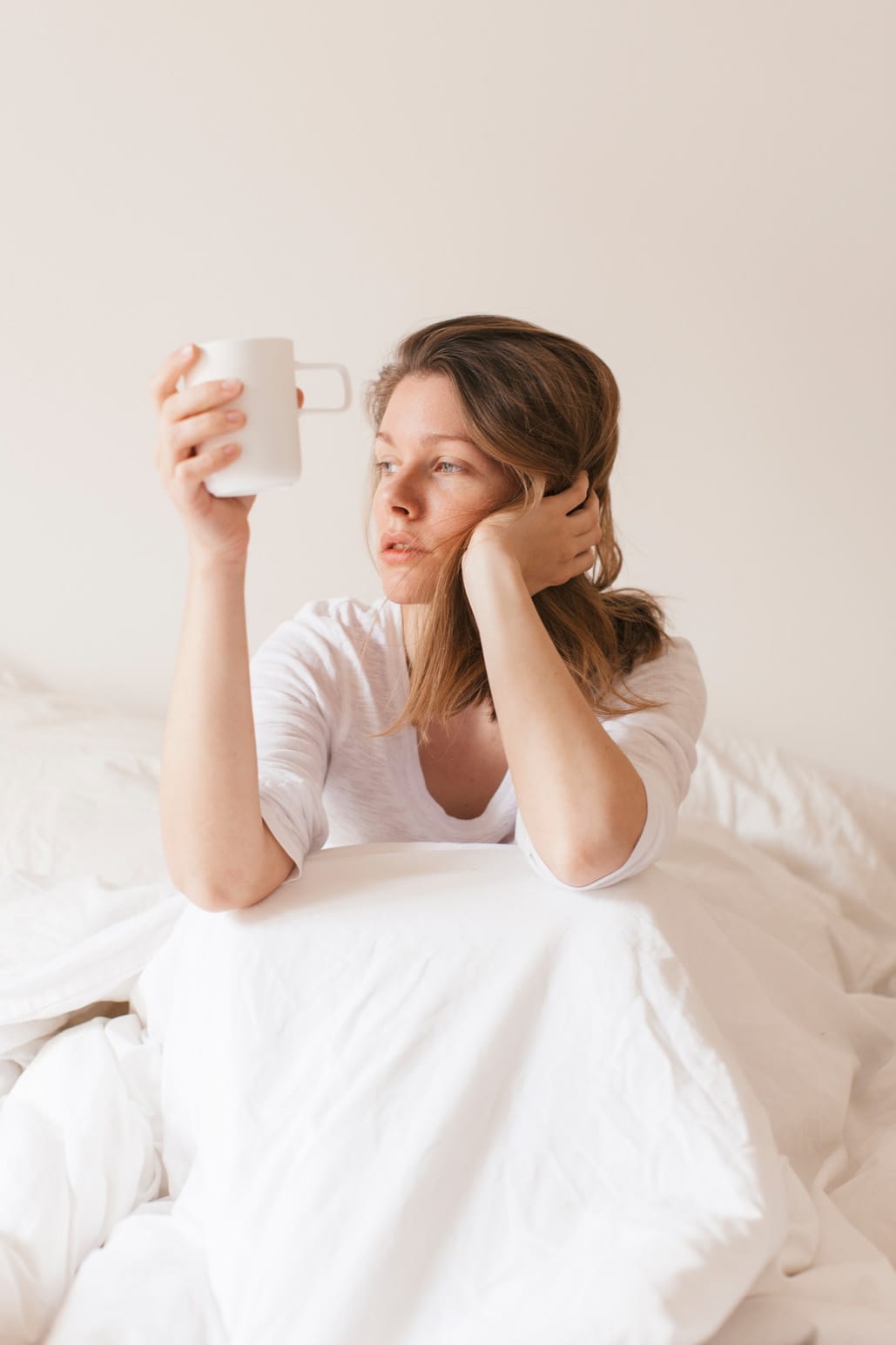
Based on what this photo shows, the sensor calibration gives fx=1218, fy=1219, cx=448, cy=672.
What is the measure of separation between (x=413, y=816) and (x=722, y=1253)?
604mm

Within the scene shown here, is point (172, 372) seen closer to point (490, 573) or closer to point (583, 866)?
point (490, 573)

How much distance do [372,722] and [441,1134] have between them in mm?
506

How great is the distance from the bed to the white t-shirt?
0.16m

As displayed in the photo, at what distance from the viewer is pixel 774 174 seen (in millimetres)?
1979

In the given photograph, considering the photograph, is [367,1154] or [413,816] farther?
[413,816]

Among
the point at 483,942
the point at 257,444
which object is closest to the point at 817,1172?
the point at 483,942

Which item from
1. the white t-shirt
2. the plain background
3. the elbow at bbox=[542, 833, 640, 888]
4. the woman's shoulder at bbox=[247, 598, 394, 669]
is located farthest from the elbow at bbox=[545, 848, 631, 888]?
the plain background

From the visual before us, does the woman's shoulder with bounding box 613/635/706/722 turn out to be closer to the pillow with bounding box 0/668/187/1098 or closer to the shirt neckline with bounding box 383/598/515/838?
the shirt neckline with bounding box 383/598/515/838

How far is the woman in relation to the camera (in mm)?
1009

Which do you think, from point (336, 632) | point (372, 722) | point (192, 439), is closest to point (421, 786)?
point (372, 722)

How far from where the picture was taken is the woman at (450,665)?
3.31 ft

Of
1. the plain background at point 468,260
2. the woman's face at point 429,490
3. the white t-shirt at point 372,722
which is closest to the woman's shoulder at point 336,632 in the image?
the white t-shirt at point 372,722

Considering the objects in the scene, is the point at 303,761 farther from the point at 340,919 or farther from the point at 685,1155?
the point at 685,1155

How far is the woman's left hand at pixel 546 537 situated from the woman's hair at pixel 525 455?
0.08 ft
